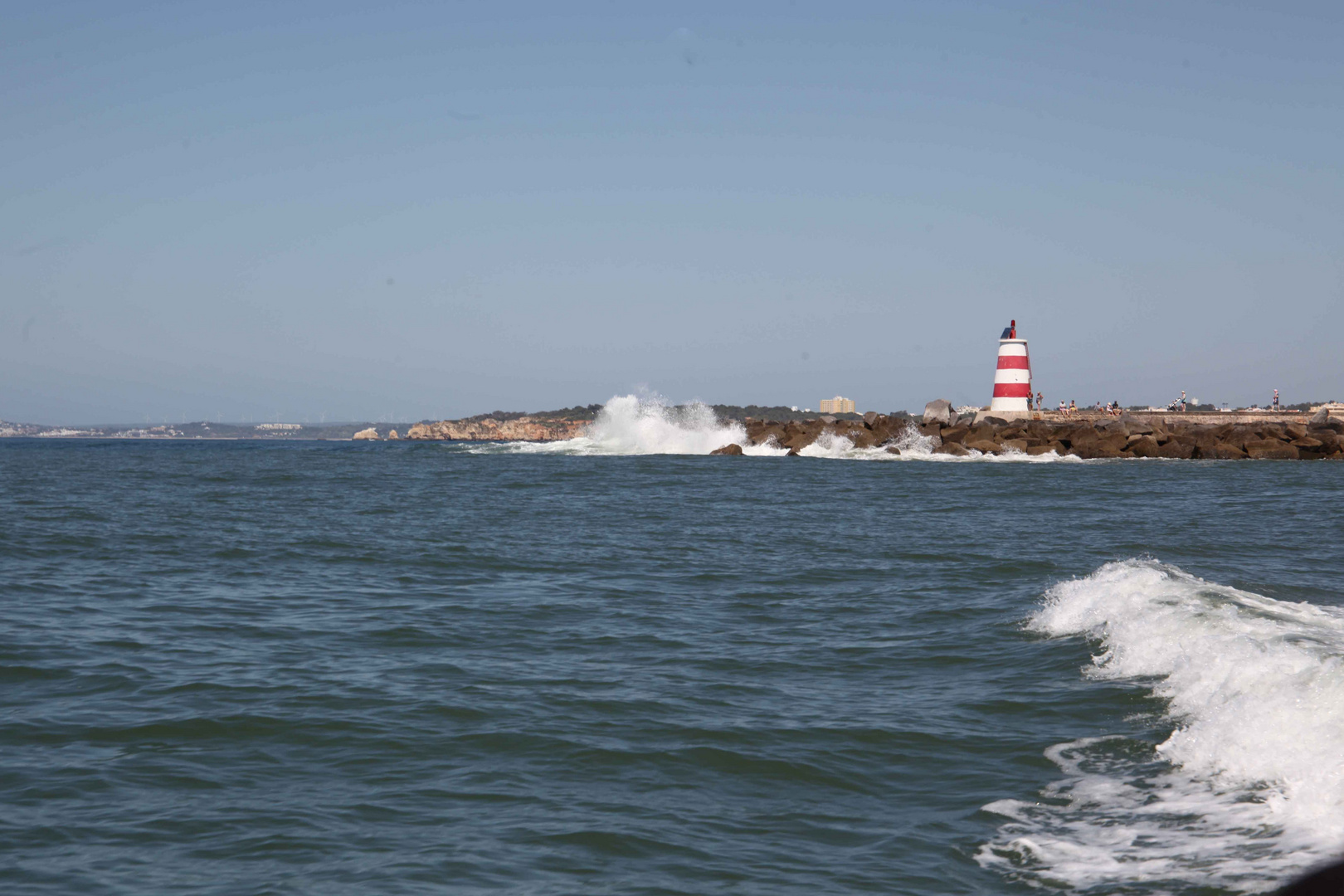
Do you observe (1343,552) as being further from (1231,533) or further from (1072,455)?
(1072,455)

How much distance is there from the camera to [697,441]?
5441 centimetres

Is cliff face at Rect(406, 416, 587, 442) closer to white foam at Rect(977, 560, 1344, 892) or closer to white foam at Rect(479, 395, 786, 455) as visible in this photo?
white foam at Rect(479, 395, 786, 455)

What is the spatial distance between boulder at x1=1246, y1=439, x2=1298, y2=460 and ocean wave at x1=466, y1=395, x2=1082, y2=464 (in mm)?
6594

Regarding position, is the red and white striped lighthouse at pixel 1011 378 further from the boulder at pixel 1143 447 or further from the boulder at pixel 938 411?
the boulder at pixel 1143 447

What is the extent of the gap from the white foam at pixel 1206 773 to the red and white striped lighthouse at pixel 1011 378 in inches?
1763

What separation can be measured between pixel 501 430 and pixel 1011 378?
109 meters

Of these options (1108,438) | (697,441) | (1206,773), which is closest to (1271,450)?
(1108,438)

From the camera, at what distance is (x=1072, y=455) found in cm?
4128

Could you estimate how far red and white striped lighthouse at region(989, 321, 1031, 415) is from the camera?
169ft

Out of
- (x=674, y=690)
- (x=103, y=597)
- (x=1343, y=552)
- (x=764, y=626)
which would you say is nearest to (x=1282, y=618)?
(x=764, y=626)

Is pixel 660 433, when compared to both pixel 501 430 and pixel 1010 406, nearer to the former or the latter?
pixel 1010 406

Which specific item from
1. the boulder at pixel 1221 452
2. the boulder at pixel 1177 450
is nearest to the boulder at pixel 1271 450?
the boulder at pixel 1221 452

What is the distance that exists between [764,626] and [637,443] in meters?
48.6

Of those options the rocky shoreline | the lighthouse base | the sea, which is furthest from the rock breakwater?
the sea
